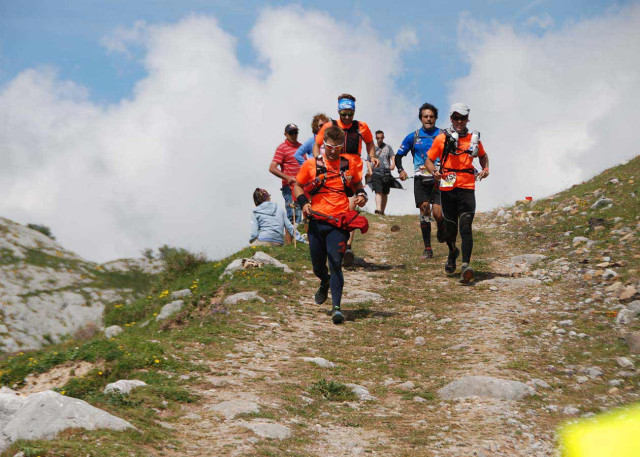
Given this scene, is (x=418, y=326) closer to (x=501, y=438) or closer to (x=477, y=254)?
(x=501, y=438)

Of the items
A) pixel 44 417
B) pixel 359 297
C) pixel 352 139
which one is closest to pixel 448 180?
pixel 352 139

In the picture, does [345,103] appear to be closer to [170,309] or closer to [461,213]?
[461,213]

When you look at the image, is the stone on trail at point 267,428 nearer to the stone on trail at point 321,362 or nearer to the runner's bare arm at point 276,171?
the stone on trail at point 321,362

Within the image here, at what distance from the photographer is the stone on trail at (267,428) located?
471 cm

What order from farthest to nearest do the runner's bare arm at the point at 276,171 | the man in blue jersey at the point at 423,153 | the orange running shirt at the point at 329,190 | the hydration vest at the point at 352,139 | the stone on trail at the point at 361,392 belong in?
the runner's bare arm at the point at 276,171 → the man in blue jersey at the point at 423,153 → the hydration vest at the point at 352,139 → the orange running shirt at the point at 329,190 → the stone on trail at the point at 361,392

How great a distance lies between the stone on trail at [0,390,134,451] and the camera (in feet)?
13.4

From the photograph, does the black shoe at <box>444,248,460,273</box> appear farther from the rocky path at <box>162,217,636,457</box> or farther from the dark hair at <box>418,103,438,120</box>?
the dark hair at <box>418,103,438,120</box>

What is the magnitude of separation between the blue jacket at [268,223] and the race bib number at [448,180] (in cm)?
427

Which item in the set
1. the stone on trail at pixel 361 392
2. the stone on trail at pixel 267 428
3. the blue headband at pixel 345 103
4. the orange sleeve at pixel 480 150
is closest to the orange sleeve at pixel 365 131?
the blue headband at pixel 345 103

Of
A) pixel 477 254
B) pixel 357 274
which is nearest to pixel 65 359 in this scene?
pixel 357 274

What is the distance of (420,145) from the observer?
12250mm

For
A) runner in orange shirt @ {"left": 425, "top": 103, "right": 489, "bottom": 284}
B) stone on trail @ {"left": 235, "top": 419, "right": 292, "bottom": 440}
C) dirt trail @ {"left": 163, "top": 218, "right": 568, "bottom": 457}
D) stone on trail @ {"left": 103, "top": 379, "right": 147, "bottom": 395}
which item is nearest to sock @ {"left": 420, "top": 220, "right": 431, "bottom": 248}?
dirt trail @ {"left": 163, "top": 218, "right": 568, "bottom": 457}

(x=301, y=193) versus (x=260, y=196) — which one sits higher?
(x=260, y=196)

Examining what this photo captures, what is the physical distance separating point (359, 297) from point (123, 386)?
5648 mm
